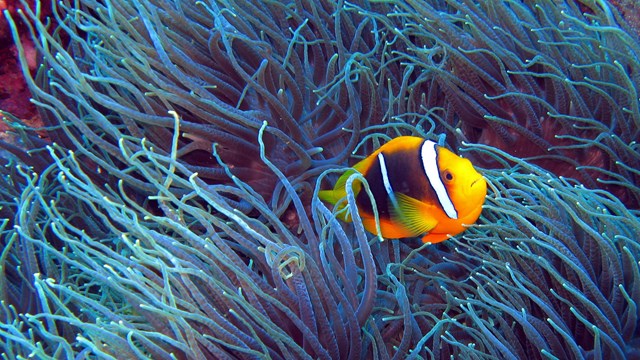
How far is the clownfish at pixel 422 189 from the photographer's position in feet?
3.76

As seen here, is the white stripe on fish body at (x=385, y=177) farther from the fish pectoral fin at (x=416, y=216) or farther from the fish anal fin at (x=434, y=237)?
the fish anal fin at (x=434, y=237)

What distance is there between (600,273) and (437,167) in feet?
1.62

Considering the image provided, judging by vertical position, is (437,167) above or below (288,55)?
below

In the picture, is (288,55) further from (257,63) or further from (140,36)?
(140,36)

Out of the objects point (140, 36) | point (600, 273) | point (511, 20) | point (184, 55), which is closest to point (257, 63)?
point (184, 55)

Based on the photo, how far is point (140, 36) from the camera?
1587 mm

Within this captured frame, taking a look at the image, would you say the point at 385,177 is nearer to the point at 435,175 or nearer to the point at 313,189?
the point at 435,175

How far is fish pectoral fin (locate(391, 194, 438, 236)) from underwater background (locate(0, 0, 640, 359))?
139 millimetres

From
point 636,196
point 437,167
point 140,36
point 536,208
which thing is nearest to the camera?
point 437,167

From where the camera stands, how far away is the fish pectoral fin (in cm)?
120

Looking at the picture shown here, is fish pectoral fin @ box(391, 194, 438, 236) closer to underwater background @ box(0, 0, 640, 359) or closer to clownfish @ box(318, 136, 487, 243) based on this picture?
clownfish @ box(318, 136, 487, 243)

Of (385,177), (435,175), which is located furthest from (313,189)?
(435,175)

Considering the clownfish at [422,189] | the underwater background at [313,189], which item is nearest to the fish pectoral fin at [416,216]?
the clownfish at [422,189]

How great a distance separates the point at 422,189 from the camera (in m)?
1.22
